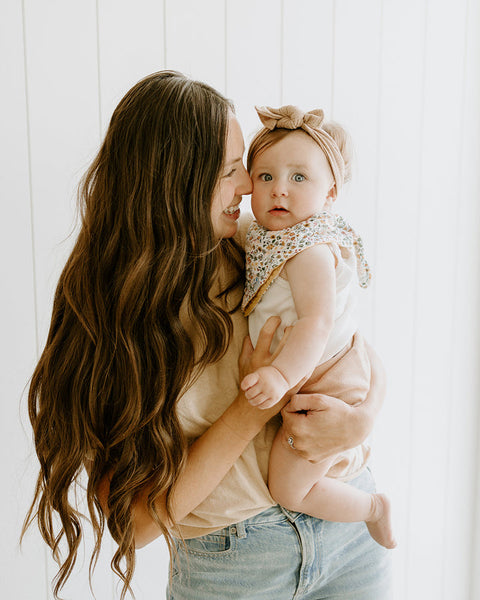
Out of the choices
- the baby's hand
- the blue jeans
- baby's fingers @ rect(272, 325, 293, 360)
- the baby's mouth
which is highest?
the baby's mouth

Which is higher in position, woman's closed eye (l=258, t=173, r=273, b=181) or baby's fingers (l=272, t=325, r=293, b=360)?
woman's closed eye (l=258, t=173, r=273, b=181)

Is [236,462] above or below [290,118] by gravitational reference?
below

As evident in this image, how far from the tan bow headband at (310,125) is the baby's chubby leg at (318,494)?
485 millimetres

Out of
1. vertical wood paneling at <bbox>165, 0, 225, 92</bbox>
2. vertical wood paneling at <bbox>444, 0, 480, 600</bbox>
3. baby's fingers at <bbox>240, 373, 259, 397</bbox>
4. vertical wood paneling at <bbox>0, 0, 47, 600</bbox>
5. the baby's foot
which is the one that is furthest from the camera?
vertical wood paneling at <bbox>444, 0, 480, 600</bbox>

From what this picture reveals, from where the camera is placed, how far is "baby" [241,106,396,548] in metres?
1.09

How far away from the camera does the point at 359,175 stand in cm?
178

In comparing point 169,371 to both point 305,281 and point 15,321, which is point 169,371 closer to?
point 305,281

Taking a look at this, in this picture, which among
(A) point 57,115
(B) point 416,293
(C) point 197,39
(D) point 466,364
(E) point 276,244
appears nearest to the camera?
(E) point 276,244

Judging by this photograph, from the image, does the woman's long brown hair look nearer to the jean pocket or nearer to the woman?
the woman

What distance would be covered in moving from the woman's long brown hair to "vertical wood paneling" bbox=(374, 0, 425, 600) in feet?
2.70

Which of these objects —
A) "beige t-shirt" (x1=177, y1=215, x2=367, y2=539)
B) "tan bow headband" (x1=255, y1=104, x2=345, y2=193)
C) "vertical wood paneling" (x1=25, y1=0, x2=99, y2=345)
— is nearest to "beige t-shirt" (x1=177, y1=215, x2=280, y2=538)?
"beige t-shirt" (x1=177, y1=215, x2=367, y2=539)

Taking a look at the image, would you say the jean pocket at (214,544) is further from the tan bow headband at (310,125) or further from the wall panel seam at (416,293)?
the wall panel seam at (416,293)

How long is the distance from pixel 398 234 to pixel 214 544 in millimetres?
1043

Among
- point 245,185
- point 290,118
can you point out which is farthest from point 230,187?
point 290,118
